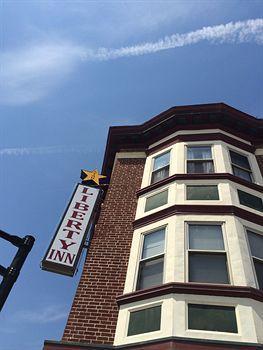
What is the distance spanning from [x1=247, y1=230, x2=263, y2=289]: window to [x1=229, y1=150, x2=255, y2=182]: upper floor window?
10.2 ft

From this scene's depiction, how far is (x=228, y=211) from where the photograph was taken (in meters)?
9.59

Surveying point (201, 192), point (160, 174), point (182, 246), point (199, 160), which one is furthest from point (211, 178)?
point (182, 246)

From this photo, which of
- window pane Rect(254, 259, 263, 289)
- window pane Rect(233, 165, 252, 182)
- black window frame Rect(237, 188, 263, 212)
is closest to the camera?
window pane Rect(254, 259, 263, 289)

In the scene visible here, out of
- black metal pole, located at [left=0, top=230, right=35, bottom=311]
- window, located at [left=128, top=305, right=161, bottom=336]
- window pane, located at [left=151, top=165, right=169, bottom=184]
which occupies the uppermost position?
window pane, located at [left=151, top=165, right=169, bottom=184]

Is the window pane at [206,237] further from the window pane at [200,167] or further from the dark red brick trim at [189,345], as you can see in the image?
the window pane at [200,167]

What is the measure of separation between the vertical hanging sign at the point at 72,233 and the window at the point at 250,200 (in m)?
4.58

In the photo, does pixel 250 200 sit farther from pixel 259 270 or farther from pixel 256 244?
pixel 259 270

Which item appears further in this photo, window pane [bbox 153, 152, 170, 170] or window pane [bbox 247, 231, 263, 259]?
window pane [bbox 153, 152, 170, 170]

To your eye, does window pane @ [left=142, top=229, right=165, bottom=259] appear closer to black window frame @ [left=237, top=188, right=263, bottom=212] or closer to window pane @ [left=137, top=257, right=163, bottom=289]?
window pane @ [left=137, top=257, right=163, bottom=289]

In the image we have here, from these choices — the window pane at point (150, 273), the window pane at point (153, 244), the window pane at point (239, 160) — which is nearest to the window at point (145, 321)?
the window pane at point (150, 273)

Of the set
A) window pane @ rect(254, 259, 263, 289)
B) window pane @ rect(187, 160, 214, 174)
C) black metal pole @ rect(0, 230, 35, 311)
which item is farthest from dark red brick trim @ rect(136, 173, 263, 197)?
black metal pole @ rect(0, 230, 35, 311)

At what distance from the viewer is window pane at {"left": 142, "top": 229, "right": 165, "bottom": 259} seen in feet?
30.3

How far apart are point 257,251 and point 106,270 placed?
402 cm

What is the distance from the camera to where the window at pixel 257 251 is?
8328 millimetres
